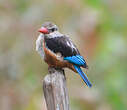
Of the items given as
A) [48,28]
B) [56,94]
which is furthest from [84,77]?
[56,94]

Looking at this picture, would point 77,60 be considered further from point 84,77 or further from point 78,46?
point 78,46

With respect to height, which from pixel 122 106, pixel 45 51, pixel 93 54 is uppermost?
pixel 45 51

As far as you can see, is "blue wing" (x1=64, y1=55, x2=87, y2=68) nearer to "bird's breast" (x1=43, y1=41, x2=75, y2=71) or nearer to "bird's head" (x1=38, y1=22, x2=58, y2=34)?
"bird's breast" (x1=43, y1=41, x2=75, y2=71)

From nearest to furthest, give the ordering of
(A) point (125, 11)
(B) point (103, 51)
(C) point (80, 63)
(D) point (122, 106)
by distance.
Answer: (C) point (80, 63) → (D) point (122, 106) → (B) point (103, 51) → (A) point (125, 11)

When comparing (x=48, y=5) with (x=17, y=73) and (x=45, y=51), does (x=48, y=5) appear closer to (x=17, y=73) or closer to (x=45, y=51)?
(x=17, y=73)

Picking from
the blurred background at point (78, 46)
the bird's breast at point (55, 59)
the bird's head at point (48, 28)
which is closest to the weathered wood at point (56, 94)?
the bird's breast at point (55, 59)

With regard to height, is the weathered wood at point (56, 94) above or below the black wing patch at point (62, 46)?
below

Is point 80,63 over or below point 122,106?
over

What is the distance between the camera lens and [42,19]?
7.68m

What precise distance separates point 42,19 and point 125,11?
1.45 meters

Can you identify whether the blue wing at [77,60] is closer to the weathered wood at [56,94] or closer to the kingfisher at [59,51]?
the kingfisher at [59,51]

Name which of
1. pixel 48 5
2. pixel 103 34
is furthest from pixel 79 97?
pixel 48 5

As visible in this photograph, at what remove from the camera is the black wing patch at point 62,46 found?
561cm

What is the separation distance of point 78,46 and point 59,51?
1607 millimetres
